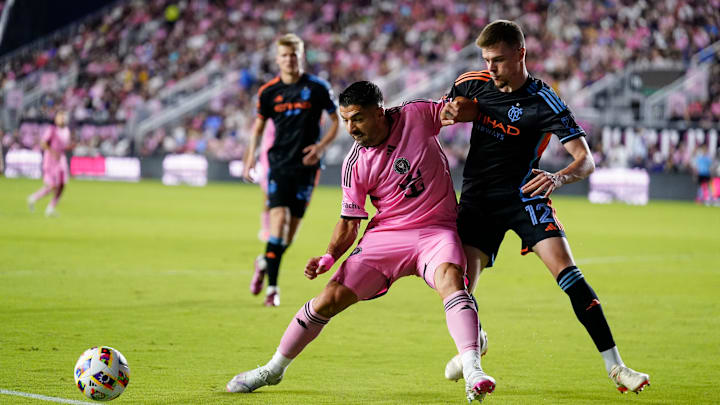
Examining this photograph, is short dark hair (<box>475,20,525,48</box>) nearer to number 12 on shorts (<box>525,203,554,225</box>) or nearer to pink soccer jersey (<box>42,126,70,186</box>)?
number 12 on shorts (<box>525,203,554,225</box>)

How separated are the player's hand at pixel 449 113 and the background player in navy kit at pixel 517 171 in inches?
0.5

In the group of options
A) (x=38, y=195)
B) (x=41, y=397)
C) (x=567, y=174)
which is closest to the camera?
(x=41, y=397)

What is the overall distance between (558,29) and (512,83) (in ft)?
99.1

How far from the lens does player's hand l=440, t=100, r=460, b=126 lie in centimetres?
580

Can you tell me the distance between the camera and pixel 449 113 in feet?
19.1

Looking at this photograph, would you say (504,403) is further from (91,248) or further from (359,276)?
(91,248)

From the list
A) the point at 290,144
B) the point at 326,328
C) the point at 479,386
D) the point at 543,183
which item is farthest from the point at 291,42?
the point at 479,386

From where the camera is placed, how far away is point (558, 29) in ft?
115

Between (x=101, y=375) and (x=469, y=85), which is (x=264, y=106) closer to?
(x=469, y=85)

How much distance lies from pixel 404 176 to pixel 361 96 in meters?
0.56

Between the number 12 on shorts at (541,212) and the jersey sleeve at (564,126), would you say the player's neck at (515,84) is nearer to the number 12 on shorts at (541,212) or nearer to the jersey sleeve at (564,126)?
the jersey sleeve at (564,126)

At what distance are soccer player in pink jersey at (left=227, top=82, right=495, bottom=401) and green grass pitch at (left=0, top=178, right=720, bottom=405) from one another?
0.46 metres

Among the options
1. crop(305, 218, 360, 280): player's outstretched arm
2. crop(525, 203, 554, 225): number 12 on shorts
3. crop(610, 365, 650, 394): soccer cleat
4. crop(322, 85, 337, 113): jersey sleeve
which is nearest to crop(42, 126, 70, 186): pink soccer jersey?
crop(322, 85, 337, 113): jersey sleeve

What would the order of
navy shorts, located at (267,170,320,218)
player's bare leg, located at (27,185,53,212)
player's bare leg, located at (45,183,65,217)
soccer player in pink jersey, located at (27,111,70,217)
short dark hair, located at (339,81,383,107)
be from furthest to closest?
1. player's bare leg, located at (27,185,53,212)
2. soccer player in pink jersey, located at (27,111,70,217)
3. player's bare leg, located at (45,183,65,217)
4. navy shorts, located at (267,170,320,218)
5. short dark hair, located at (339,81,383,107)
